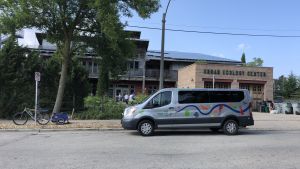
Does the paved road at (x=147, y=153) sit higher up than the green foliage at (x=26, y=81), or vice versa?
the green foliage at (x=26, y=81)

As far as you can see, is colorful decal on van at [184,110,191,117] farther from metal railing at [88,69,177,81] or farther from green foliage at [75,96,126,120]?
metal railing at [88,69,177,81]

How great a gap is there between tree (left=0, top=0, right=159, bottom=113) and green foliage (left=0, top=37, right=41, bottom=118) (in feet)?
7.87

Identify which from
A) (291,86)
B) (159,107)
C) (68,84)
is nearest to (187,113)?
(159,107)

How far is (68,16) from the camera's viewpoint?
23.5 m

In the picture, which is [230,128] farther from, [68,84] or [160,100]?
[68,84]

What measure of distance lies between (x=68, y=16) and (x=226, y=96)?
10301 millimetres

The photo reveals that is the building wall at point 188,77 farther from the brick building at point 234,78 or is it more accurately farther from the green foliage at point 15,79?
the green foliage at point 15,79

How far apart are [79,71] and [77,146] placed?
1698 centimetres

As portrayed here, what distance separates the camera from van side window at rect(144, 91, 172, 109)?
1766 centimetres

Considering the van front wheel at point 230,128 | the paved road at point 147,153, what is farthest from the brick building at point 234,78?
the paved road at point 147,153

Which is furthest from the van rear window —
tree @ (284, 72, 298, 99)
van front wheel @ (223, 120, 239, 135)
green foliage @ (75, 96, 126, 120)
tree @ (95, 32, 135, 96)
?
tree @ (284, 72, 298, 99)

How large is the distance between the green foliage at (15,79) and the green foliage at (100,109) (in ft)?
11.1

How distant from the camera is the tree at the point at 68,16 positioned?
21.5 m

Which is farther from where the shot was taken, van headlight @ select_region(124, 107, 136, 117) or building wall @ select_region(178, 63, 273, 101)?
building wall @ select_region(178, 63, 273, 101)
